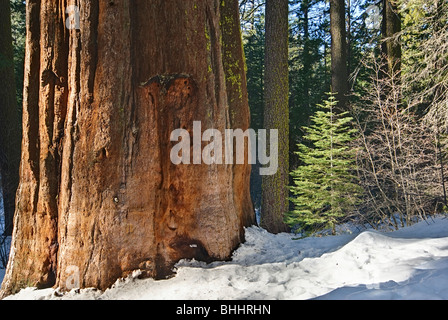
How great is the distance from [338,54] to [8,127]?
1012 centimetres

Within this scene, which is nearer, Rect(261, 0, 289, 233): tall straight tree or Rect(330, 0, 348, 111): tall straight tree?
Rect(261, 0, 289, 233): tall straight tree

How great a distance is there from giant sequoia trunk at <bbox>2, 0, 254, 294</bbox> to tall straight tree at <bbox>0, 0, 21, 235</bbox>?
18.4 ft

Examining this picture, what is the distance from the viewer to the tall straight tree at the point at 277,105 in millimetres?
7723

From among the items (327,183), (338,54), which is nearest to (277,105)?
(327,183)

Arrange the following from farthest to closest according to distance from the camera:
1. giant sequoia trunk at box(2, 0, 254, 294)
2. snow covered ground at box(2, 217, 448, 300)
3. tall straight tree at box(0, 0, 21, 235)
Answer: tall straight tree at box(0, 0, 21, 235) < giant sequoia trunk at box(2, 0, 254, 294) < snow covered ground at box(2, 217, 448, 300)

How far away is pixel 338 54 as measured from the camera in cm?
1093

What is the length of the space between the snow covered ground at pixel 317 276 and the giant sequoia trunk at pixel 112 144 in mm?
226

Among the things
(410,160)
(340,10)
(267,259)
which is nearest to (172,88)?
(267,259)

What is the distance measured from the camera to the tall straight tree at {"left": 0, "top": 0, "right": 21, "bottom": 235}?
851 centimetres

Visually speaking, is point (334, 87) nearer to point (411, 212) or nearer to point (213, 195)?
point (411, 212)

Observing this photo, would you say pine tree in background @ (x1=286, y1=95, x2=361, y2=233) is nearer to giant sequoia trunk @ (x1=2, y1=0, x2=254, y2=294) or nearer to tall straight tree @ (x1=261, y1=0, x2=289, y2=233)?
tall straight tree @ (x1=261, y1=0, x2=289, y2=233)

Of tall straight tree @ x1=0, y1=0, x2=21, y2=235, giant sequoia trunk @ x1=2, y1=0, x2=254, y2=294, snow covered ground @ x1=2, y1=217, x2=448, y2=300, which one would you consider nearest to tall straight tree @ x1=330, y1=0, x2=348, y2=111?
snow covered ground @ x1=2, y1=217, x2=448, y2=300

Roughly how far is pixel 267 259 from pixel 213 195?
43.8 inches

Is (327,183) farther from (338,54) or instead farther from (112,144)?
(338,54)
